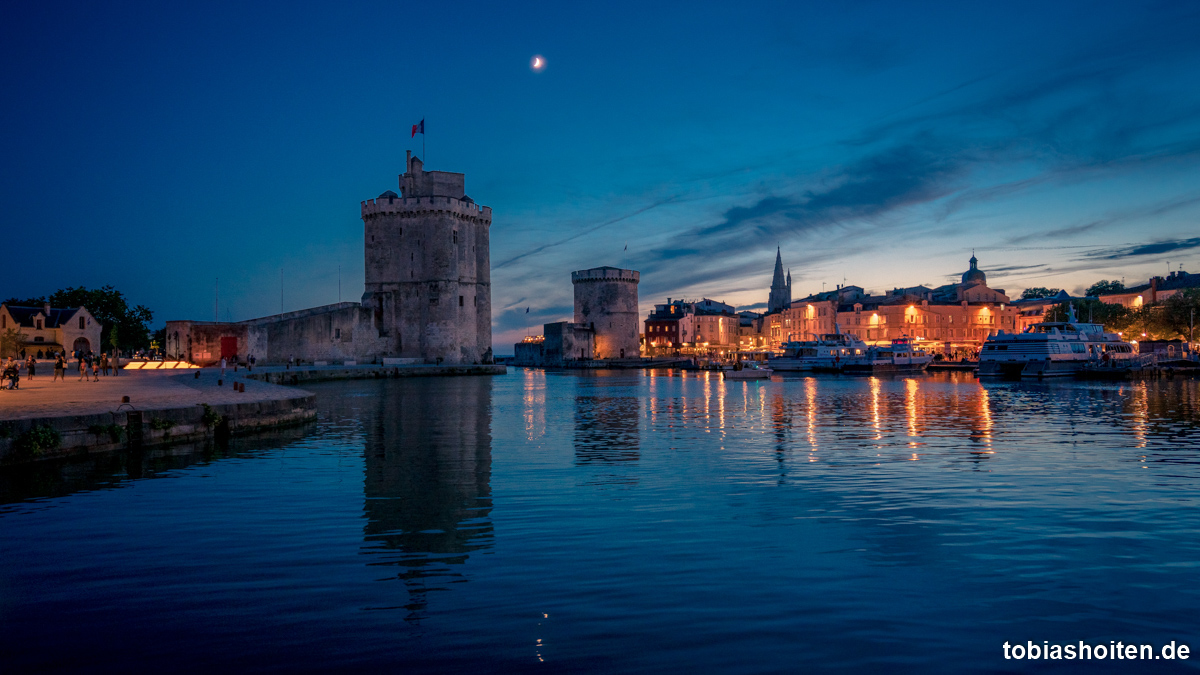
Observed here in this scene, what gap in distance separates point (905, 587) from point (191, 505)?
834cm

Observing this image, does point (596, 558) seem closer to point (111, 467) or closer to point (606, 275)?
point (111, 467)

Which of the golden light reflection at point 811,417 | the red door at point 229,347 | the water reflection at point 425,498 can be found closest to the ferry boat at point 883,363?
the golden light reflection at point 811,417

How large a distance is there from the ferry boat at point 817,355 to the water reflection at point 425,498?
46709mm

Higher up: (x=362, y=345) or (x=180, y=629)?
(x=362, y=345)

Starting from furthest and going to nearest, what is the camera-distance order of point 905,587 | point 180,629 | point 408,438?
point 408,438, point 905,587, point 180,629

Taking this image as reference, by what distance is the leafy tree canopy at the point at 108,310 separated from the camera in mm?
74250

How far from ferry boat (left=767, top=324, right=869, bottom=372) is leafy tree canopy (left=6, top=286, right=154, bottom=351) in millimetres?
62480

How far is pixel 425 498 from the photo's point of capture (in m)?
9.92

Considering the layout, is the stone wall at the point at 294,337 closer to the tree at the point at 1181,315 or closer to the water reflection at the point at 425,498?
the water reflection at the point at 425,498

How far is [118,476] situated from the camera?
37.8ft

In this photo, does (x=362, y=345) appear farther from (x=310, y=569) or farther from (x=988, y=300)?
(x=988, y=300)

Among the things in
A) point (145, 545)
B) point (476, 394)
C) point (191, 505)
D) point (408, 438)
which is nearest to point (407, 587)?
point (145, 545)

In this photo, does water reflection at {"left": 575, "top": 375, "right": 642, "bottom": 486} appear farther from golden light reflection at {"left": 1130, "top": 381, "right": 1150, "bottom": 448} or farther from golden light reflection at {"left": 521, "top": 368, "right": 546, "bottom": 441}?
golden light reflection at {"left": 1130, "top": 381, "right": 1150, "bottom": 448}

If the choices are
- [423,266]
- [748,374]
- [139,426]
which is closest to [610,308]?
[423,266]
